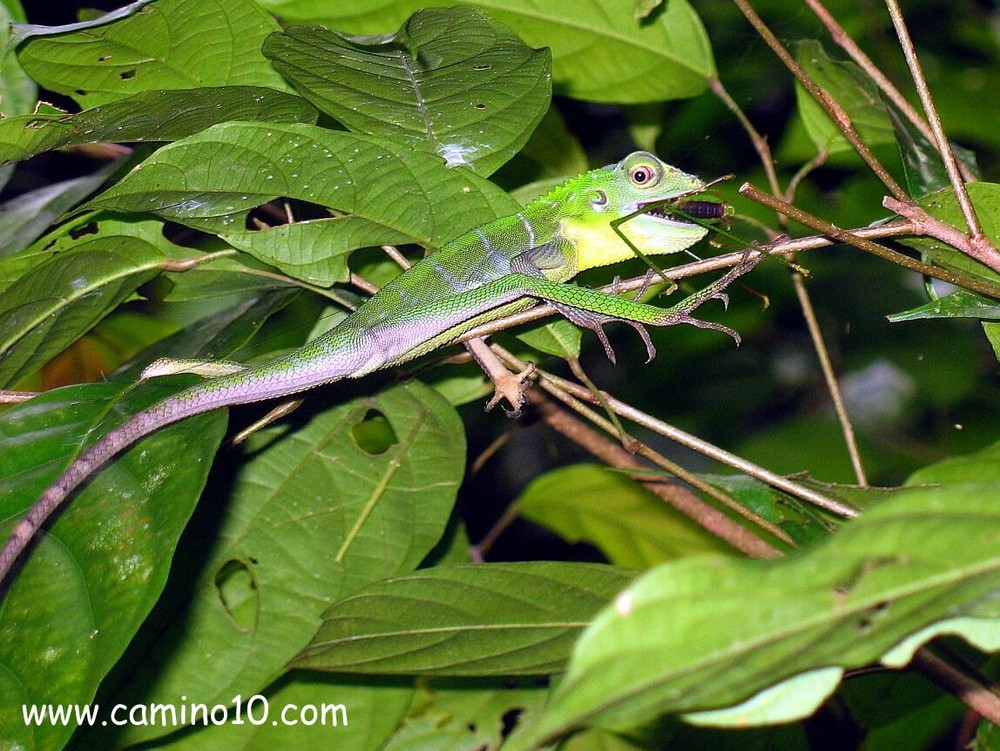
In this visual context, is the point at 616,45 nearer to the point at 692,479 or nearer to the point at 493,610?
the point at 692,479

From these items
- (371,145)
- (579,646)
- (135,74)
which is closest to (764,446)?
(371,145)

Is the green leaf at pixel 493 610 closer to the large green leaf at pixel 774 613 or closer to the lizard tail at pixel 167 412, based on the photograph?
the lizard tail at pixel 167 412

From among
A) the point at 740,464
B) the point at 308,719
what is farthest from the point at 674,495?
the point at 308,719

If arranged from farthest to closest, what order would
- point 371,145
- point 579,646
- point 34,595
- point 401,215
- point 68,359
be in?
point 68,359, point 401,215, point 371,145, point 34,595, point 579,646

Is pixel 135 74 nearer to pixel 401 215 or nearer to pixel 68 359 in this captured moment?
pixel 401 215

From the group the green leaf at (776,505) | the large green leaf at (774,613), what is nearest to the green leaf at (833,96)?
the green leaf at (776,505)
